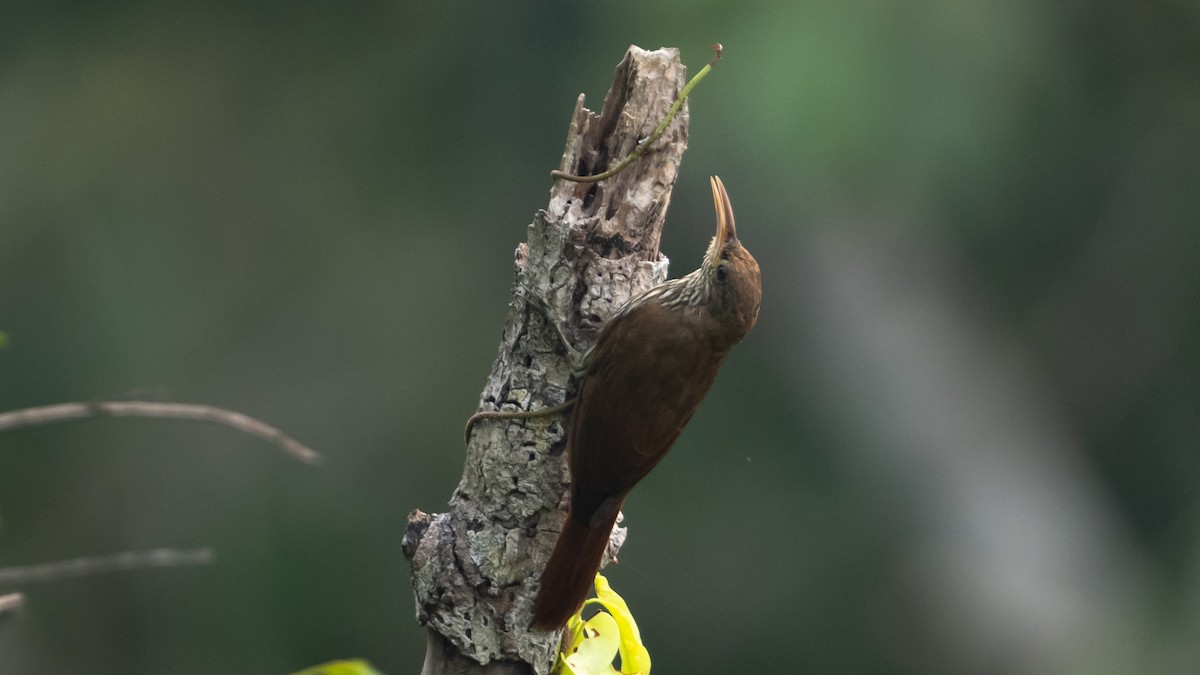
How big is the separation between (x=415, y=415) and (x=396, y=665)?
4.79ft

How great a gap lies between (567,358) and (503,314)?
501 centimetres

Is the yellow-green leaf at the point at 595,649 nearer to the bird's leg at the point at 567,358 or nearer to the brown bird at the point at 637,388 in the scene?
the brown bird at the point at 637,388

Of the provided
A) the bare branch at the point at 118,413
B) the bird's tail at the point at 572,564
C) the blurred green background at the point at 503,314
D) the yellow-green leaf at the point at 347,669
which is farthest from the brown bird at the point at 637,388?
the blurred green background at the point at 503,314

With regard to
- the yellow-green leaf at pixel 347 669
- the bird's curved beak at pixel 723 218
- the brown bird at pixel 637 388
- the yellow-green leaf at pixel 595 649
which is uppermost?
the bird's curved beak at pixel 723 218

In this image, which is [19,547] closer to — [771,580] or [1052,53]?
[771,580]

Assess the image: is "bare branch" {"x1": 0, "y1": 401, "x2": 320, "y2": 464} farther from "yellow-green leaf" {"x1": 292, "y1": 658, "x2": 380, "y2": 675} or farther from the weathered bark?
the weathered bark

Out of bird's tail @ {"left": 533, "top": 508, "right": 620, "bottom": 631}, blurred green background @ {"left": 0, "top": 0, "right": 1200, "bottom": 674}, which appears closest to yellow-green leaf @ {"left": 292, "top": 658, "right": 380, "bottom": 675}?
bird's tail @ {"left": 533, "top": 508, "right": 620, "bottom": 631}

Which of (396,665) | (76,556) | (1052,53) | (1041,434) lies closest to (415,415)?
(396,665)

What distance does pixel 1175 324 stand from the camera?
745 cm

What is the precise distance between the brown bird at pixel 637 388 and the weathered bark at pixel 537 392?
6cm

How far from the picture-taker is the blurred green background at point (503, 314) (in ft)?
22.6

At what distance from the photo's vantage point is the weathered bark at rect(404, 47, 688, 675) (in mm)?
2150

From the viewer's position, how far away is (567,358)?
7.23 feet

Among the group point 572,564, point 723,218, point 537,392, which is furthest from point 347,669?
point 723,218
